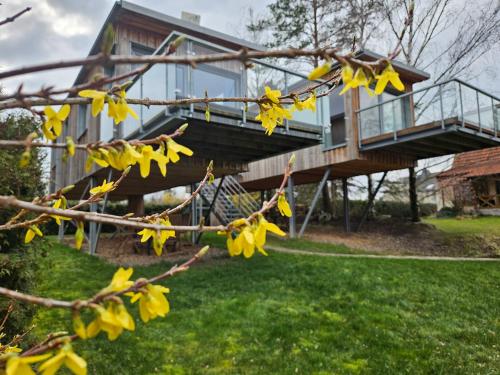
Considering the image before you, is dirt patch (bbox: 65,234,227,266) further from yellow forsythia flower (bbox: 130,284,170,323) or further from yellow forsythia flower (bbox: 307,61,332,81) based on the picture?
yellow forsythia flower (bbox: 307,61,332,81)

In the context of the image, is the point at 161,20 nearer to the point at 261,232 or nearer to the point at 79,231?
the point at 79,231

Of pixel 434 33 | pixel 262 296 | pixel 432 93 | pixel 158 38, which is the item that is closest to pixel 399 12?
pixel 434 33

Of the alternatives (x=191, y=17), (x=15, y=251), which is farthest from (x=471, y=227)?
(x=15, y=251)

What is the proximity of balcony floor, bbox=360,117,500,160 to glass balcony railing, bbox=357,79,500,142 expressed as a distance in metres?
0.06

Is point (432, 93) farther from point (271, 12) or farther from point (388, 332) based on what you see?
point (271, 12)

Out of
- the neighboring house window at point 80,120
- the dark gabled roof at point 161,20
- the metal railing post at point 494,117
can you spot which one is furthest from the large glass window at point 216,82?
the metal railing post at point 494,117

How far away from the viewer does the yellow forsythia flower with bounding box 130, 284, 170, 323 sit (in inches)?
27.8

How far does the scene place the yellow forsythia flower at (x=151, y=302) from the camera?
0.71 meters

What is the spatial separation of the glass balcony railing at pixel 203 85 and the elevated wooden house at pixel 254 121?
0.02 metres

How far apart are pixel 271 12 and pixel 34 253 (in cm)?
1696

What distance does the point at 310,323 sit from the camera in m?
4.66

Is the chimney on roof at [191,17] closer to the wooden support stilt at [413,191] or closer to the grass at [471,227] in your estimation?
the wooden support stilt at [413,191]

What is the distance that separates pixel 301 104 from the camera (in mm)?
1185

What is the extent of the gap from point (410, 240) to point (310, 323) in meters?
10.1
